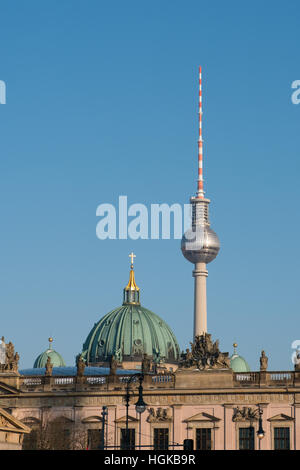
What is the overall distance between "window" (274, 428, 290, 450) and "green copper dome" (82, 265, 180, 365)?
7798 cm

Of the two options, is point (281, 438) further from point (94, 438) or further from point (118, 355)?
point (118, 355)

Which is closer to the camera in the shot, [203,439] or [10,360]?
[203,439]

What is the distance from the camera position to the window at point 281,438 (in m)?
106

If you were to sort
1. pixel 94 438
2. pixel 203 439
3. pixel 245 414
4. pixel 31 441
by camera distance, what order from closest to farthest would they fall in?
pixel 245 414, pixel 203 439, pixel 31 441, pixel 94 438

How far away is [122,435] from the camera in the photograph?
109750 millimetres

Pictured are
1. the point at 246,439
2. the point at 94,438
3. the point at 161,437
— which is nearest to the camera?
the point at 246,439

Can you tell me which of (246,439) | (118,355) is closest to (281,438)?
(246,439)

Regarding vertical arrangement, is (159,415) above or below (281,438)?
above

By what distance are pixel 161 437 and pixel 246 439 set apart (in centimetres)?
814

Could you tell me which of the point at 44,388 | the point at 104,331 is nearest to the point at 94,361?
the point at 104,331

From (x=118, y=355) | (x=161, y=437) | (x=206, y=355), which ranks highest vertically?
(x=118, y=355)

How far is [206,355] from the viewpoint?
110562 mm
